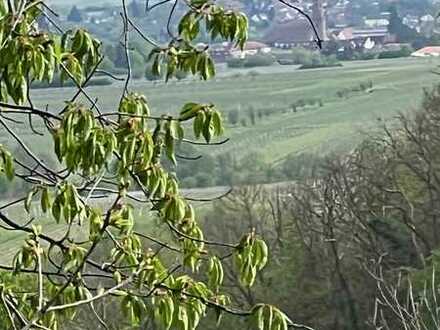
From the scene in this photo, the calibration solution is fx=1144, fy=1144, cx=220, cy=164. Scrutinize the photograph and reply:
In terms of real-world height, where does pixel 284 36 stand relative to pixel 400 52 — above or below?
above

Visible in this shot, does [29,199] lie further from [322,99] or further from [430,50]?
[322,99]

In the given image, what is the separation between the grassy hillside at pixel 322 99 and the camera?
81.9 feet

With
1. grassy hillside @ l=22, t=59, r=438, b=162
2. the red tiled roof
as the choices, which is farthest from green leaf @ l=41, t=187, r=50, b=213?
the red tiled roof

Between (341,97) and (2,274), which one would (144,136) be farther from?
(341,97)

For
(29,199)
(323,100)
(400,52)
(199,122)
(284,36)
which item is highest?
(199,122)

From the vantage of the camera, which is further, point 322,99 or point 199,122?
point 322,99

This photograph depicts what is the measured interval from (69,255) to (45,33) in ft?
2.66

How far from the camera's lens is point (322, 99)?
97.7ft

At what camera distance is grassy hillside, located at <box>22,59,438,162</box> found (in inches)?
982

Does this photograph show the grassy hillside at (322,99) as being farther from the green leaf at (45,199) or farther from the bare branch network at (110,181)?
the green leaf at (45,199)

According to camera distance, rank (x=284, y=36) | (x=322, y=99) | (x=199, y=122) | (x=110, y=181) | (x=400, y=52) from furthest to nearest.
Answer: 1. (x=322, y=99)
2. (x=400, y=52)
3. (x=284, y=36)
4. (x=110, y=181)
5. (x=199, y=122)

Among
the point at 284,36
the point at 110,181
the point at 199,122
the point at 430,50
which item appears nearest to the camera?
the point at 199,122

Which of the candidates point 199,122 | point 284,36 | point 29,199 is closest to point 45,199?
point 29,199

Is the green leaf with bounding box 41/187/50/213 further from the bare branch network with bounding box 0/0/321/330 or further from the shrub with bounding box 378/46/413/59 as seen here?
the shrub with bounding box 378/46/413/59
